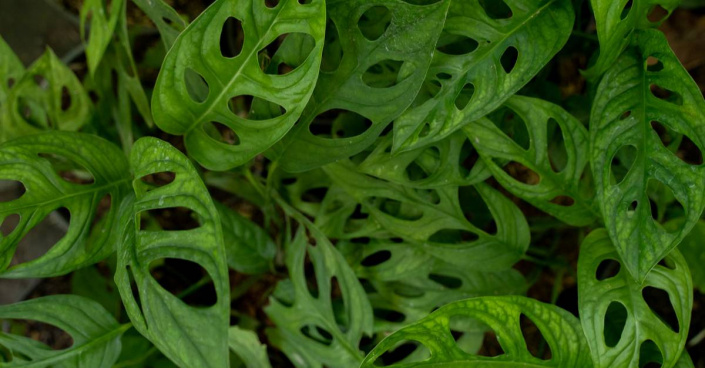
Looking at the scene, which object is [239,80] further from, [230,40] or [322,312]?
[230,40]

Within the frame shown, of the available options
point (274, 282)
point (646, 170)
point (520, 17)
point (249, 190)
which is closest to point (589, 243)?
point (646, 170)

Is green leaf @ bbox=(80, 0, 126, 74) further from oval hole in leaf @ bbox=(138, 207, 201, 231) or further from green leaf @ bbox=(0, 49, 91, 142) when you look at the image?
oval hole in leaf @ bbox=(138, 207, 201, 231)

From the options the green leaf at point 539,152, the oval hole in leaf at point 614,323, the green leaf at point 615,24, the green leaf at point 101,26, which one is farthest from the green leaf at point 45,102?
the oval hole in leaf at point 614,323

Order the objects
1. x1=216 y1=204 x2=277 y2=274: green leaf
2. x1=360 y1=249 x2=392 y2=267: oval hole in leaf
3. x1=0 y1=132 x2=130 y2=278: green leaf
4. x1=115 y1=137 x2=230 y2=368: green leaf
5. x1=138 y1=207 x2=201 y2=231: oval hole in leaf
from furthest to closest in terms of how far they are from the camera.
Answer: x1=138 y1=207 x2=201 y2=231: oval hole in leaf → x1=360 y1=249 x2=392 y2=267: oval hole in leaf → x1=216 y1=204 x2=277 y2=274: green leaf → x1=0 y1=132 x2=130 y2=278: green leaf → x1=115 y1=137 x2=230 y2=368: green leaf

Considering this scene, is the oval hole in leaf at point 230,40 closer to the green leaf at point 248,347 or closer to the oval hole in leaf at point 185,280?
the oval hole in leaf at point 185,280

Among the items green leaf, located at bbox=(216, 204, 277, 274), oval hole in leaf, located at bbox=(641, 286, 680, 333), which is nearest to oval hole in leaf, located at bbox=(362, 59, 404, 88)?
green leaf, located at bbox=(216, 204, 277, 274)
